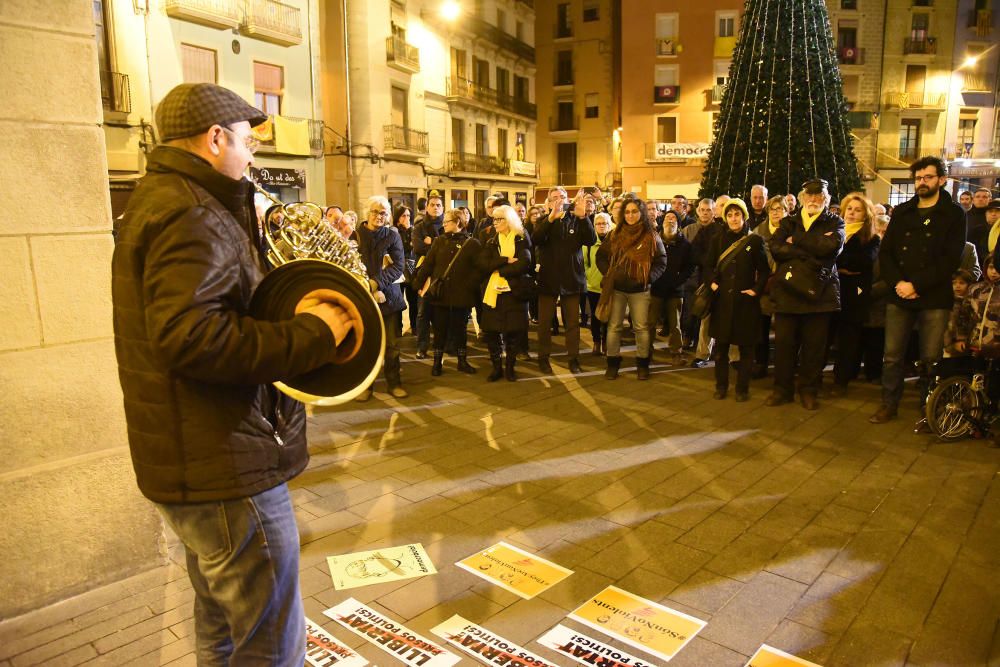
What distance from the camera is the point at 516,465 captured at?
5.36 meters

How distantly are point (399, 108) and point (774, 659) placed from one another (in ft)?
91.0

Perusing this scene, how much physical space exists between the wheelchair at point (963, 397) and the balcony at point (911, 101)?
37.7 meters

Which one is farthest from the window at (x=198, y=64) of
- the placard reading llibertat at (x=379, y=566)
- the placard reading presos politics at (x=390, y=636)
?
the placard reading presos politics at (x=390, y=636)

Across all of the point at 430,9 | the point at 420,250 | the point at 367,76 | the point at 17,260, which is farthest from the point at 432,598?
the point at 430,9

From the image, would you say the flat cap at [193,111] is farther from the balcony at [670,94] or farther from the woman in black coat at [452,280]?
the balcony at [670,94]

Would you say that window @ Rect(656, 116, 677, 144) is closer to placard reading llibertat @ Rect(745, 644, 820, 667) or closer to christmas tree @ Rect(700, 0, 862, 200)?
christmas tree @ Rect(700, 0, 862, 200)

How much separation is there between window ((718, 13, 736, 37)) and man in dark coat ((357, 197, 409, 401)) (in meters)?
34.0

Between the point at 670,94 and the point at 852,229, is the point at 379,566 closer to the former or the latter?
the point at 852,229

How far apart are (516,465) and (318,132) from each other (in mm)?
21346

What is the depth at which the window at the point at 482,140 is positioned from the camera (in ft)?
113

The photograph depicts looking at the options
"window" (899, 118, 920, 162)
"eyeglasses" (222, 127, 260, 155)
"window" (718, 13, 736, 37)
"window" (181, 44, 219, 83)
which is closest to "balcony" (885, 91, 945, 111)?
"window" (899, 118, 920, 162)

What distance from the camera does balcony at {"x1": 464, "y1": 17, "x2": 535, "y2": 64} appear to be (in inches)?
1281

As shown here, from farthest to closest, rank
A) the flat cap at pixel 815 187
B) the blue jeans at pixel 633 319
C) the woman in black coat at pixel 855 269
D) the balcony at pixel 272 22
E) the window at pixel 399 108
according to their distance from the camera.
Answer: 1. the window at pixel 399 108
2. the balcony at pixel 272 22
3. the blue jeans at pixel 633 319
4. the woman in black coat at pixel 855 269
5. the flat cap at pixel 815 187

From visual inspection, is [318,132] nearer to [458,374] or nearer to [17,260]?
[458,374]
